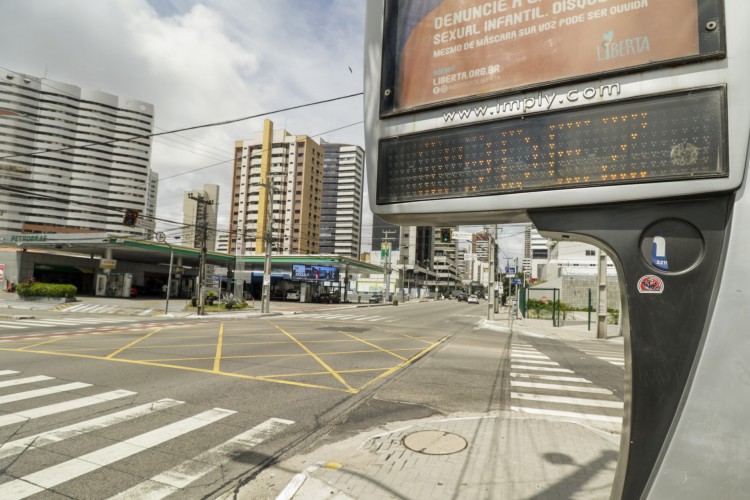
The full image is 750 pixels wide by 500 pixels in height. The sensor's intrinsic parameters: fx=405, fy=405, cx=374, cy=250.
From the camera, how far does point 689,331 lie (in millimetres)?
2223

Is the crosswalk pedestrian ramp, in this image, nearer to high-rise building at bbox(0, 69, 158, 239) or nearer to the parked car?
the parked car

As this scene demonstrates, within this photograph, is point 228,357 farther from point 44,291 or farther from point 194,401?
point 44,291

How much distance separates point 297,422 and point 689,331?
548 centimetres

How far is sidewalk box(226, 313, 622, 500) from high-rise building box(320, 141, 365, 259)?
154 meters

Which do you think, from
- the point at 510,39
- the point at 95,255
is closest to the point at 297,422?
the point at 510,39

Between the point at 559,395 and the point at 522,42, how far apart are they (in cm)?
800

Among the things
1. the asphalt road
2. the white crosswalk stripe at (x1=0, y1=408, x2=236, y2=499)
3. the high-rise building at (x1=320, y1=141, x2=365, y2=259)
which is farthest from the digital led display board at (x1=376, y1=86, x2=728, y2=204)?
the high-rise building at (x1=320, y1=141, x2=365, y2=259)

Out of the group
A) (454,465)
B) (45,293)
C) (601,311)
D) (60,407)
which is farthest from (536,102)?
(45,293)

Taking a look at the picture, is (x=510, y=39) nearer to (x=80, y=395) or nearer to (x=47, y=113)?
(x=80, y=395)

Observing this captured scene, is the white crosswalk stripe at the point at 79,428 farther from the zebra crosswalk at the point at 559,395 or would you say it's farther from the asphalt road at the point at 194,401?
the zebra crosswalk at the point at 559,395

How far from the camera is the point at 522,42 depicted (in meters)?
2.74

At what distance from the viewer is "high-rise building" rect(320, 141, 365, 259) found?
161375mm

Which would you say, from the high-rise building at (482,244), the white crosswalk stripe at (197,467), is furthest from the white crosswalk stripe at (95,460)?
the high-rise building at (482,244)

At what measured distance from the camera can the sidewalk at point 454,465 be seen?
4094 millimetres
